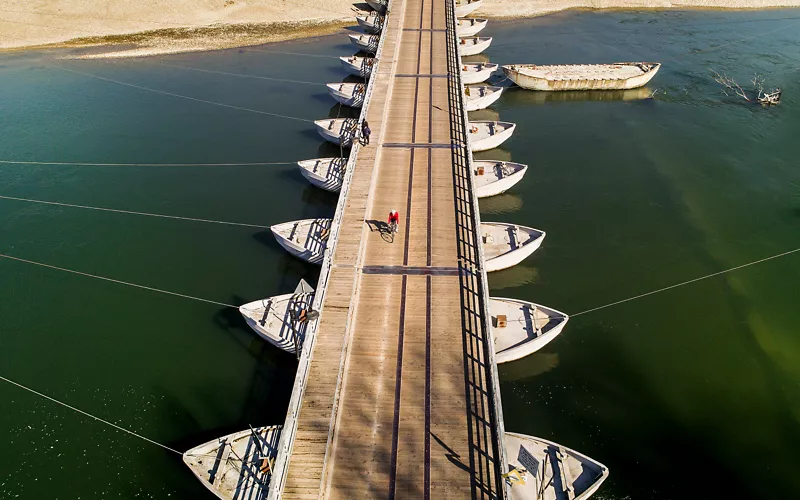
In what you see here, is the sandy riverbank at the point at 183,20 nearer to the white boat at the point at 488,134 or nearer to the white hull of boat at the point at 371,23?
the white hull of boat at the point at 371,23

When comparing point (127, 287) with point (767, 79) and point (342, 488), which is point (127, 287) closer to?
point (342, 488)

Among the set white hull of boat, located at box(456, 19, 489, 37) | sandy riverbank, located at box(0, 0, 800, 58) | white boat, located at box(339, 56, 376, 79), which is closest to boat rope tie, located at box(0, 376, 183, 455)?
white boat, located at box(339, 56, 376, 79)

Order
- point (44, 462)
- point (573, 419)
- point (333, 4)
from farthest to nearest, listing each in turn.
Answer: point (333, 4) < point (573, 419) < point (44, 462)

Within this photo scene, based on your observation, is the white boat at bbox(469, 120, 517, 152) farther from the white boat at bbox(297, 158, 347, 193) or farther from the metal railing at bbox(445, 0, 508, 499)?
the white boat at bbox(297, 158, 347, 193)

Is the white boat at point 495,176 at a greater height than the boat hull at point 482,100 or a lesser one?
lesser

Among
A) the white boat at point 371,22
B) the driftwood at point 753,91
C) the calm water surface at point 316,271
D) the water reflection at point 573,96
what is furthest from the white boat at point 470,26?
the driftwood at point 753,91

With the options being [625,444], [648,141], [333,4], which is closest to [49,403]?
[625,444]

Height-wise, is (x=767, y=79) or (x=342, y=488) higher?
(x=767, y=79)
